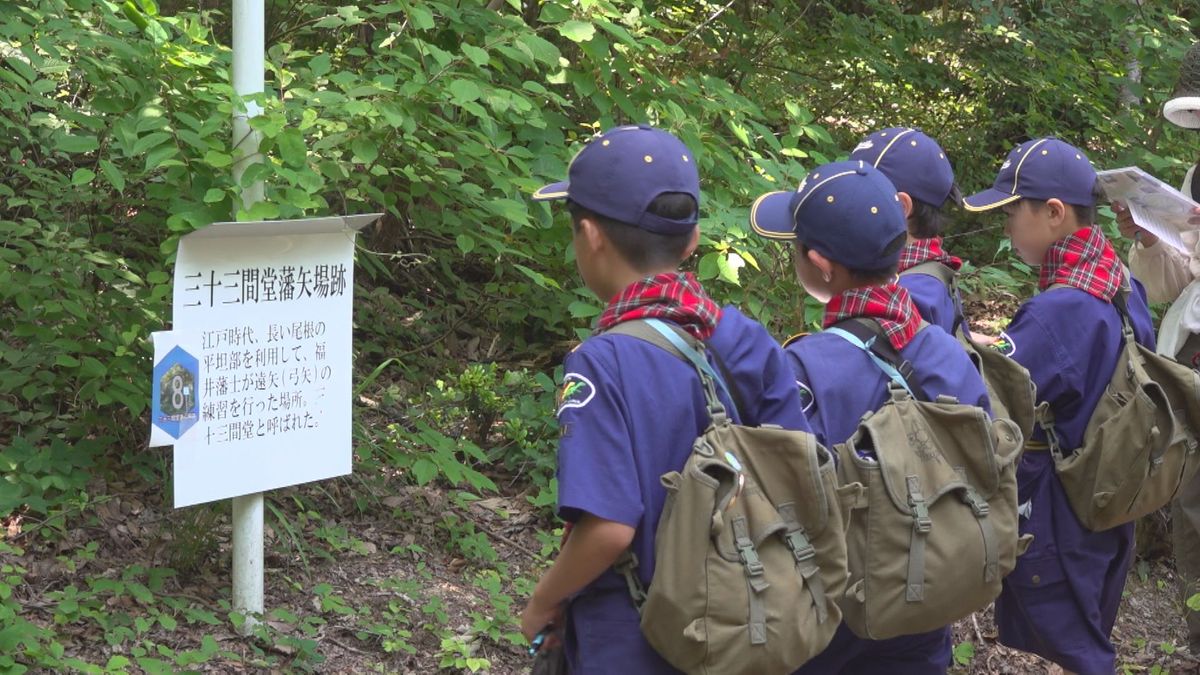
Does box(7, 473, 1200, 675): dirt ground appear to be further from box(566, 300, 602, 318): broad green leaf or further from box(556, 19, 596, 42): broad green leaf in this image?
box(556, 19, 596, 42): broad green leaf

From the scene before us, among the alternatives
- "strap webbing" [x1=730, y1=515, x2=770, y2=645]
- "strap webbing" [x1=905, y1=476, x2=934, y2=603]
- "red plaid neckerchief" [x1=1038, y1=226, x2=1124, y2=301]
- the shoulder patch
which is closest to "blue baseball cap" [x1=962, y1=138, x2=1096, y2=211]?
"red plaid neckerchief" [x1=1038, y1=226, x2=1124, y2=301]

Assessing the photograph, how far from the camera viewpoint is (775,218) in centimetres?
292

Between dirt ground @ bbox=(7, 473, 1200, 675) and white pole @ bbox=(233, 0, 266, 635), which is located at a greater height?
white pole @ bbox=(233, 0, 266, 635)

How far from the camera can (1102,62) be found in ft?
25.0

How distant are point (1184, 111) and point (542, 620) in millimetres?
3406

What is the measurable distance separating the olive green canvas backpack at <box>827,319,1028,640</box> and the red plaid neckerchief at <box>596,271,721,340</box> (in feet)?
1.68

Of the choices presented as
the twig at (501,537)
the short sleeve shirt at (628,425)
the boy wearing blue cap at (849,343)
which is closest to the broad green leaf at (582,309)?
the twig at (501,537)

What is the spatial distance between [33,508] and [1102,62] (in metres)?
6.53

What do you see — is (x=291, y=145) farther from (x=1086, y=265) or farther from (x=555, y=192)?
(x=1086, y=265)

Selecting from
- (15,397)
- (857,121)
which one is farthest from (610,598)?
(857,121)

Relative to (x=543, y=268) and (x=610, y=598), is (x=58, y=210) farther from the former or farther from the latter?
(x=610, y=598)

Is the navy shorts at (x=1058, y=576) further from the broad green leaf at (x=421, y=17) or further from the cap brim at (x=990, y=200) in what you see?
the broad green leaf at (x=421, y=17)

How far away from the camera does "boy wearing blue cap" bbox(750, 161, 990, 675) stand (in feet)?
8.83

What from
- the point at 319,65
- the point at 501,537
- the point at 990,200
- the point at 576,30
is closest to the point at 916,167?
the point at 990,200
